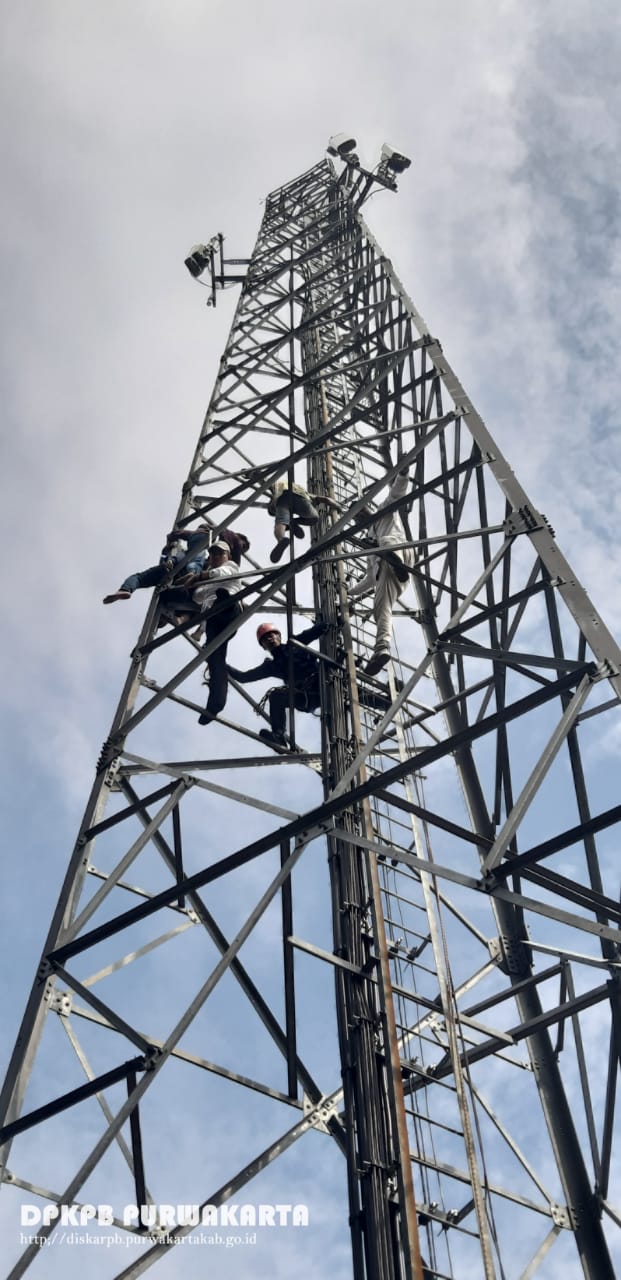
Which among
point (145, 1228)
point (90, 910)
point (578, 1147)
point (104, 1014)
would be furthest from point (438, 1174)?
point (90, 910)

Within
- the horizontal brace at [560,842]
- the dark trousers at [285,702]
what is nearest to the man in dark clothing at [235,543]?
the dark trousers at [285,702]

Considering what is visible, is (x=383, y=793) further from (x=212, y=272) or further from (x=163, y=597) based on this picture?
(x=212, y=272)

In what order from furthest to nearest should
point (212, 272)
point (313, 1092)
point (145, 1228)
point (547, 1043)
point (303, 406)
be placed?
point (212, 272), point (303, 406), point (547, 1043), point (313, 1092), point (145, 1228)

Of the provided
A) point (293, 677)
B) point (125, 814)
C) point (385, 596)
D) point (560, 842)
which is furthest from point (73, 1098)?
point (385, 596)

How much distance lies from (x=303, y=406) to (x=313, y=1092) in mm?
10687

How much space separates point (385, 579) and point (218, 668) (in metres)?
2.01

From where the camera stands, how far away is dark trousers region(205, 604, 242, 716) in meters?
11.6

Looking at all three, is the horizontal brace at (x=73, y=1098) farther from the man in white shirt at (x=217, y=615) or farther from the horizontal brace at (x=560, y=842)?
the man in white shirt at (x=217, y=615)

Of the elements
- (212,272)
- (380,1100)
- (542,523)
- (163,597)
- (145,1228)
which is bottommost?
(145,1228)

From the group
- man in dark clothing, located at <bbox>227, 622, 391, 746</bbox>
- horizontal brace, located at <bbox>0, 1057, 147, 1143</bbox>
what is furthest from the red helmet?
horizontal brace, located at <bbox>0, 1057, 147, 1143</bbox>

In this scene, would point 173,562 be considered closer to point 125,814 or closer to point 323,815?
point 125,814

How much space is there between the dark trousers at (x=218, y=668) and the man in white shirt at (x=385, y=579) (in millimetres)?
1471

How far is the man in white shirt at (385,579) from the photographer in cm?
1131

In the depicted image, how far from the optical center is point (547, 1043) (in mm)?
9273
